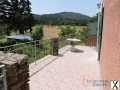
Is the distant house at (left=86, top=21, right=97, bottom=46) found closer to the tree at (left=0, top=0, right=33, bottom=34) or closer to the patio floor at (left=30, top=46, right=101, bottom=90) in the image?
the patio floor at (left=30, top=46, right=101, bottom=90)

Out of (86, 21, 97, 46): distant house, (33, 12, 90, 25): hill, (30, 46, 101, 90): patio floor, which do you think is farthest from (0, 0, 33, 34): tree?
(30, 46, 101, 90): patio floor

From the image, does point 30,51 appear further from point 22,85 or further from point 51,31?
point 51,31

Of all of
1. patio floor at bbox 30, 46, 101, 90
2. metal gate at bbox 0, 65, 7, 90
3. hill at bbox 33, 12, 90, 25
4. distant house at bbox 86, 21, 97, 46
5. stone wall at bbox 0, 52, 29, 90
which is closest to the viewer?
metal gate at bbox 0, 65, 7, 90

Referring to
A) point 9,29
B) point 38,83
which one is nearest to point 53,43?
point 38,83

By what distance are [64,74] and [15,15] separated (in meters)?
19.4

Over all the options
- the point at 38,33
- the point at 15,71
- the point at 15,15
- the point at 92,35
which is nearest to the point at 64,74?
the point at 15,71

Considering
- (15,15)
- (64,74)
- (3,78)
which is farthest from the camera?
(15,15)

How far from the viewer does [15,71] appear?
2.04 meters

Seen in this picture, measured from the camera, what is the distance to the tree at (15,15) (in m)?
23.1

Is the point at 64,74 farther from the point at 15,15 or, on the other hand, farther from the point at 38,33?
the point at 15,15

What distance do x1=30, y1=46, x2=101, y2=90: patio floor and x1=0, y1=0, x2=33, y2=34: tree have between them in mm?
16900

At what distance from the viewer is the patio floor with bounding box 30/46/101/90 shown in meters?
4.54

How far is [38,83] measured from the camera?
4707 mm

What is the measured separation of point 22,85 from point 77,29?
12.9 m
